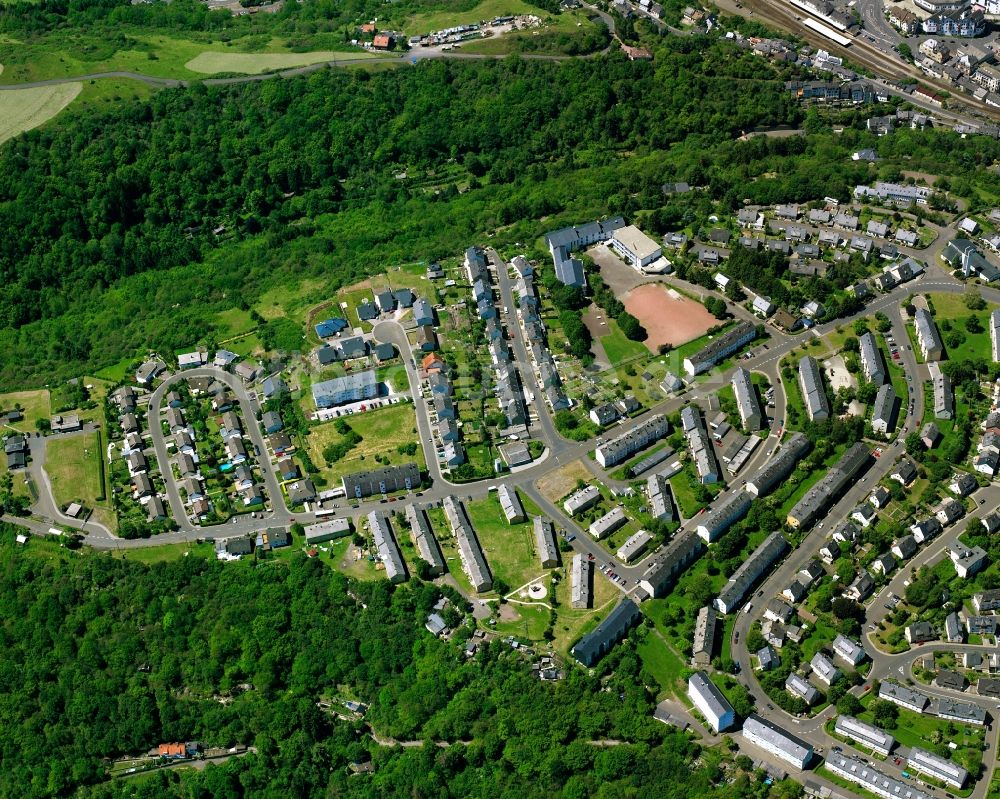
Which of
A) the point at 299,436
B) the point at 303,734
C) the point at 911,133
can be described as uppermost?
the point at 911,133

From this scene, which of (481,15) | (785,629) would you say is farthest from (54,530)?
(481,15)

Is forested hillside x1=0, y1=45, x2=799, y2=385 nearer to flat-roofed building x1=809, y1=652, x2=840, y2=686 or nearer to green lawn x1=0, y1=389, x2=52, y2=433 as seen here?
green lawn x1=0, y1=389, x2=52, y2=433

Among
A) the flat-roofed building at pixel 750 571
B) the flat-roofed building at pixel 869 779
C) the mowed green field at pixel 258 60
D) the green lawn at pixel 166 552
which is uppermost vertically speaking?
the mowed green field at pixel 258 60

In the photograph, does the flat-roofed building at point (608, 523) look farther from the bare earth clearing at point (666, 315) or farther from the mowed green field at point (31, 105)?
the mowed green field at point (31, 105)

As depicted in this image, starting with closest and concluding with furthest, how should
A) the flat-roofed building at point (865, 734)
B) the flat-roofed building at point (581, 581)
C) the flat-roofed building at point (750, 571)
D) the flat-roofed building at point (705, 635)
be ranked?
the flat-roofed building at point (865, 734) < the flat-roofed building at point (705, 635) < the flat-roofed building at point (750, 571) < the flat-roofed building at point (581, 581)

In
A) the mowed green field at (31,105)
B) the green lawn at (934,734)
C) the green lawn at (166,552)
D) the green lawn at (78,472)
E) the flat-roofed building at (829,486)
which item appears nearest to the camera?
the green lawn at (934,734)

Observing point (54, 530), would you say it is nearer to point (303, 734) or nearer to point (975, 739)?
point (303, 734)

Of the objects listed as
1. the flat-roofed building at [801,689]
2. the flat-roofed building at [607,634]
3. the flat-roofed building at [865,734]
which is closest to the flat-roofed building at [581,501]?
the flat-roofed building at [607,634]

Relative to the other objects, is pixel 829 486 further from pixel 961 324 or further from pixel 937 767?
pixel 961 324
